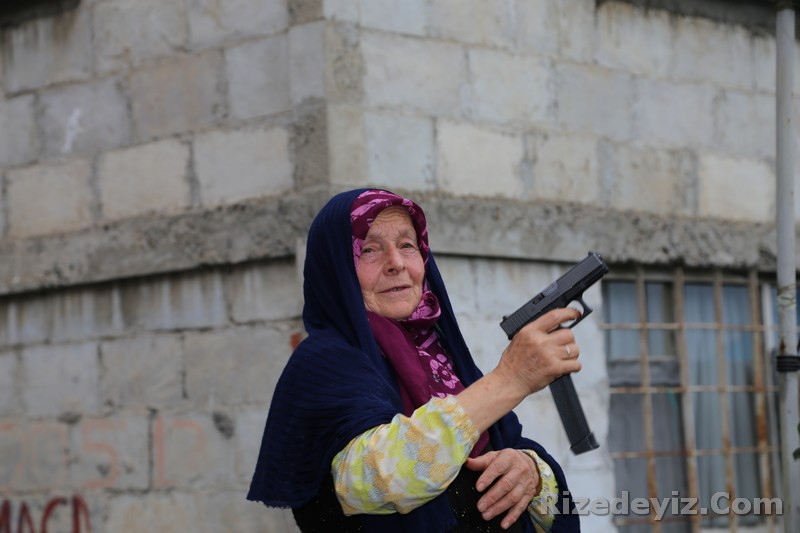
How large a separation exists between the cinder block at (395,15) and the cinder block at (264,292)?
40.2 inches

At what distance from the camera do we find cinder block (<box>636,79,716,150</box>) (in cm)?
633

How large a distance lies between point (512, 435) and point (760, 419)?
Result: 11.6 ft

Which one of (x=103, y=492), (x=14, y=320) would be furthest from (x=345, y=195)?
(x=14, y=320)

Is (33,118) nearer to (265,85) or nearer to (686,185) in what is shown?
(265,85)

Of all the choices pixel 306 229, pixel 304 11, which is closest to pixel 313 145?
pixel 306 229

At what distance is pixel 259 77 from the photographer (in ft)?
17.9

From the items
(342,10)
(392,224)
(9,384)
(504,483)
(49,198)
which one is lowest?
(504,483)

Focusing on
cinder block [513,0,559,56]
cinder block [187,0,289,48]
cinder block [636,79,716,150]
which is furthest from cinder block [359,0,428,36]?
cinder block [636,79,716,150]

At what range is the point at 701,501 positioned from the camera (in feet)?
21.1

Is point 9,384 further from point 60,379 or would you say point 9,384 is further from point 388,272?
point 388,272

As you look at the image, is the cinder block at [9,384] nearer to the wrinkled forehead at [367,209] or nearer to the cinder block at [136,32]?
the cinder block at [136,32]

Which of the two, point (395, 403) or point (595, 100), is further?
point (595, 100)

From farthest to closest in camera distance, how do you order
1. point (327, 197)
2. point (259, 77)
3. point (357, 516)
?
point (259, 77) → point (327, 197) → point (357, 516)

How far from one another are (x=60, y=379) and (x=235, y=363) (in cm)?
→ 106
